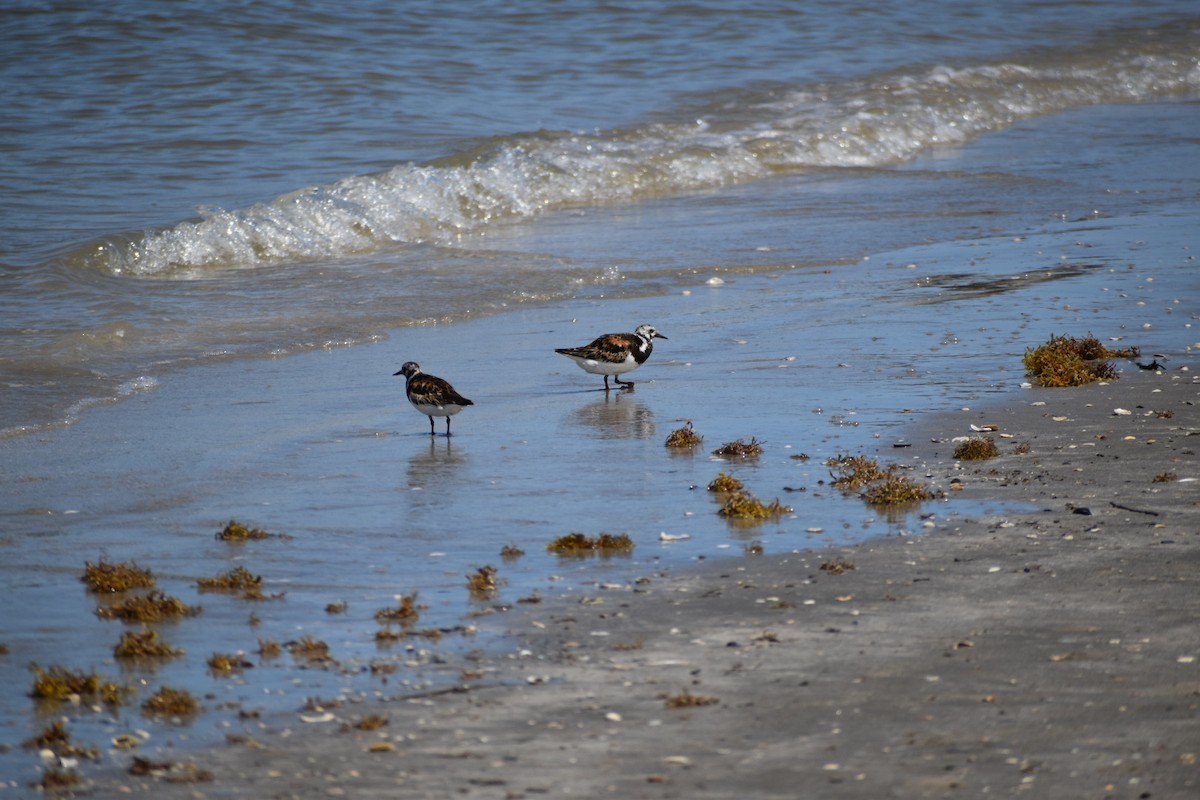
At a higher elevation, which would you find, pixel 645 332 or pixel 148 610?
pixel 645 332

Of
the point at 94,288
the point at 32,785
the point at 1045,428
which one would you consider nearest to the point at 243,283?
the point at 94,288

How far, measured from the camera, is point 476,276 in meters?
16.8

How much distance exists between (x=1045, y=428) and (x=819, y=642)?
13.5 ft

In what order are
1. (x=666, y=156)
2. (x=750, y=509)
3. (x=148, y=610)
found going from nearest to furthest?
(x=148, y=610) → (x=750, y=509) → (x=666, y=156)

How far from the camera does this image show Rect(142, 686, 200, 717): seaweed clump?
219 inches

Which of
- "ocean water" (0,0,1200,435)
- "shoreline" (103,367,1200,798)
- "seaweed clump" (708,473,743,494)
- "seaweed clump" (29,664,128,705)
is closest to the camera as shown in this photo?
"shoreline" (103,367,1200,798)

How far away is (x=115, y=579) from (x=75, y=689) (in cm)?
125

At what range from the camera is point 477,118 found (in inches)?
1070

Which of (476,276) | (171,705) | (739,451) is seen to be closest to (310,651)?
(171,705)

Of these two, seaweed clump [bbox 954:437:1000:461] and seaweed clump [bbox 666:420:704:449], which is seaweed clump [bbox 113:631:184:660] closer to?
seaweed clump [bbox 666:420:704:449]

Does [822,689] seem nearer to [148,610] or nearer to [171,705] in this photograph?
[171,705]

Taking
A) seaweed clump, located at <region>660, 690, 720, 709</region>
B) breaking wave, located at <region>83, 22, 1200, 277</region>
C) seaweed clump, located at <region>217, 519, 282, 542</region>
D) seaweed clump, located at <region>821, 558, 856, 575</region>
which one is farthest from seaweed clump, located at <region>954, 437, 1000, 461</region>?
breaking wave, located at <region>83, 22, 1200, 277</region>

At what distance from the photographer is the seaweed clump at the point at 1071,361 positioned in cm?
1082

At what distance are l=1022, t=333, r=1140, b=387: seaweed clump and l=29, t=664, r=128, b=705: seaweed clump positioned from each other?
24.0 ft
